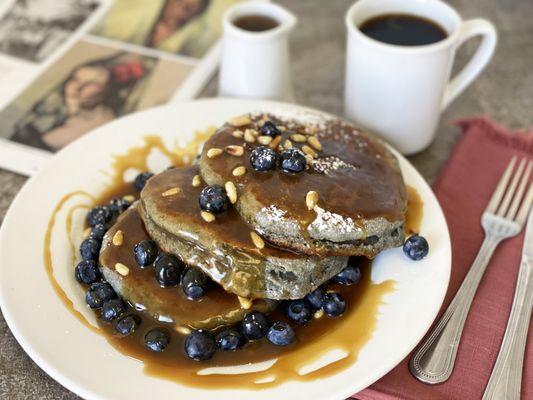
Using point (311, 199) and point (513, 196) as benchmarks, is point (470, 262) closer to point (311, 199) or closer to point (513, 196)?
point (513, 196)

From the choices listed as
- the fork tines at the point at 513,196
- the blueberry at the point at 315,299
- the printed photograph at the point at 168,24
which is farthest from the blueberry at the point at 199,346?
the printed photograph at the point at 168,24

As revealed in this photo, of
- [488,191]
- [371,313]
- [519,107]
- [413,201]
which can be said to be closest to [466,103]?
[519,107]

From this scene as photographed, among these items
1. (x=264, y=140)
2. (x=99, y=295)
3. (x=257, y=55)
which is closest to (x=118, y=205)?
(x=99, y=295)

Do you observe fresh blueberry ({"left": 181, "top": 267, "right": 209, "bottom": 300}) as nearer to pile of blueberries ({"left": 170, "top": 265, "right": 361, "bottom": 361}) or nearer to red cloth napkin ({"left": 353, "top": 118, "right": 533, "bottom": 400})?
pile of blueberries ({"left": 170, "top": 265, "right": 361, "bottom": 361})

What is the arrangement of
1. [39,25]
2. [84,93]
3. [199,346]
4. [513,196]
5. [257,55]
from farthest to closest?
[39,25] → [84,93] → [257,55] → [513,196] → [199,346]

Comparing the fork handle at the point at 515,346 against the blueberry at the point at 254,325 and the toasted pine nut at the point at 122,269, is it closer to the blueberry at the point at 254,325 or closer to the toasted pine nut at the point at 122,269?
the blueberry at the point at 254,325

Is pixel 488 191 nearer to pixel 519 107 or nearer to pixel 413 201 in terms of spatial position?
pixel 413 201

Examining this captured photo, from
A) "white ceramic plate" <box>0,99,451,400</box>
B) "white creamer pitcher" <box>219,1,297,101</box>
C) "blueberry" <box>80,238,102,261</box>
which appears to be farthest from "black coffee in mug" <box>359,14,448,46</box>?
"blueberry" <box>80,238,102,261</box>
